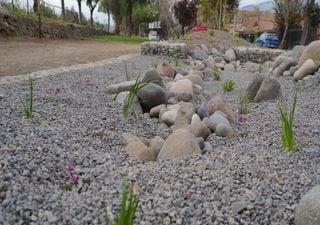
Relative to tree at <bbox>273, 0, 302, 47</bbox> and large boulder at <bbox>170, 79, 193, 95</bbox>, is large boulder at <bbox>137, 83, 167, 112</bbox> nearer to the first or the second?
large boulder at <bbox>170, 79, 193, 95</bbox>

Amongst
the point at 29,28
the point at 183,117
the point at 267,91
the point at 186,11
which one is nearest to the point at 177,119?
the point at 183,117

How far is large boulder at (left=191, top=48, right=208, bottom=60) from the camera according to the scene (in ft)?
37.3

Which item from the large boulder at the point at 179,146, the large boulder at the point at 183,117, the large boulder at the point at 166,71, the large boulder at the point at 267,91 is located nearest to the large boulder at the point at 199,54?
the large boulder at the point at 166,71

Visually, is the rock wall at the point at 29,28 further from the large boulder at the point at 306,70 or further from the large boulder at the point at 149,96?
the large boulder at the point at 149,96

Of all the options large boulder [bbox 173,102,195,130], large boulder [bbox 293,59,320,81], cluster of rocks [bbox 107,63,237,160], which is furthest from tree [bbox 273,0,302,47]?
large boulder [bbox 173,102,195,130]

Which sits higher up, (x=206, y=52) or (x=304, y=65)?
(x=304, y=65)

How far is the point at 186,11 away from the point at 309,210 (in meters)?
22.2

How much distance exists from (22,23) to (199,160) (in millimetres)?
14774

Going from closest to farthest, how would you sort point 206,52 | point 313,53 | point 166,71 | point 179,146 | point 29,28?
point 179,146
point 166,71
point 313,53
point 206,52
point 29,28

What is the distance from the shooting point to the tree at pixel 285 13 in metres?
24.0

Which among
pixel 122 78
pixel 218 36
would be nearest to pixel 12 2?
pixel 218 36

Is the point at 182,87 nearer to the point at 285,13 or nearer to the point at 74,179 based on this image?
the point at 74,179

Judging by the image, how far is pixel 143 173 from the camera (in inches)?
86.3

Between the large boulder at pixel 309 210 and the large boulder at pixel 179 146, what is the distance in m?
0.98
